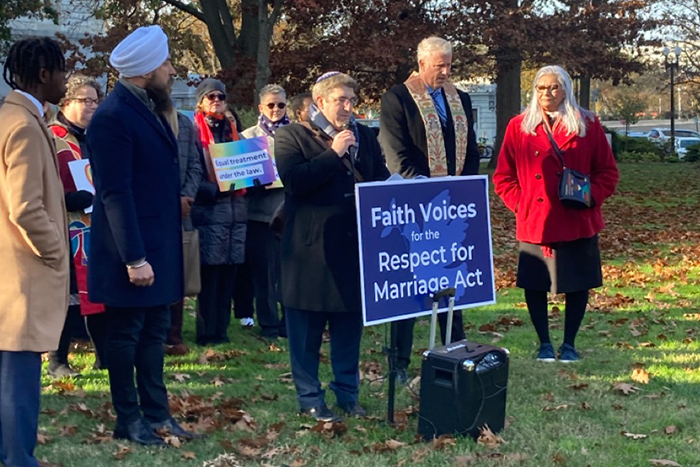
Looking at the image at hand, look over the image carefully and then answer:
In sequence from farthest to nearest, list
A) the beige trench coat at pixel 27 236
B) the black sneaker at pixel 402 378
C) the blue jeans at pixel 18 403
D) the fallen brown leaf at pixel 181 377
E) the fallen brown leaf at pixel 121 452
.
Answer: the fallen brown leaf at pixel 181 377, the black sneaker at pixel 402 378, the fallen brown leaf at pixel 121 452, the blue jeans at pixel 18 403, the beige trench coat at pixel 27 236

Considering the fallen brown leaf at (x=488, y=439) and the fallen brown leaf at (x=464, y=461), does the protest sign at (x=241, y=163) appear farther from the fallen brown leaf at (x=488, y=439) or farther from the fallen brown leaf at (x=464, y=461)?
the fallen brown leaf at (x=464, y=461)

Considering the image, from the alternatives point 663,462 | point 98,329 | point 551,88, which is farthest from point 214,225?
point 663,462

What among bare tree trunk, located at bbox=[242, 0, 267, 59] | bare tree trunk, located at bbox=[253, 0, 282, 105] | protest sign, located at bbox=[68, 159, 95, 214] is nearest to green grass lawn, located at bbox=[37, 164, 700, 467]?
protest sign, located at bbox=[68, 159, 95, 214]

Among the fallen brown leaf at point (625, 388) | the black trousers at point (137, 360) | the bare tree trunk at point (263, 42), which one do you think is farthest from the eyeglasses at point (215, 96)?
the bare tree trunk at point (263, 42)

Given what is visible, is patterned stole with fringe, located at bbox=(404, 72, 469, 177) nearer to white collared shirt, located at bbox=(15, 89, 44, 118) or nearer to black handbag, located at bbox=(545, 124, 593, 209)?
black handbag, located at bbox=(545, 124, 593, 209)

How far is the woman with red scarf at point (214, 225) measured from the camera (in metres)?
7.91

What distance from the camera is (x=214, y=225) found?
7980 millimetres

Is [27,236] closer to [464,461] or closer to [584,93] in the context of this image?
[464,461]

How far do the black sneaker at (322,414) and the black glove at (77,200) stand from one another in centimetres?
209

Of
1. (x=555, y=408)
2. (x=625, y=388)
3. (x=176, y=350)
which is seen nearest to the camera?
(x=555, y=408)

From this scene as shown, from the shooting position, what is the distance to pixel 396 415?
5848 millimetres

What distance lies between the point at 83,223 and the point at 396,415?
251 centimetres

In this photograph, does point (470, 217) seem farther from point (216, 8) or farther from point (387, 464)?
point (216, 8)

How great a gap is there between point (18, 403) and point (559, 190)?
160 inches
